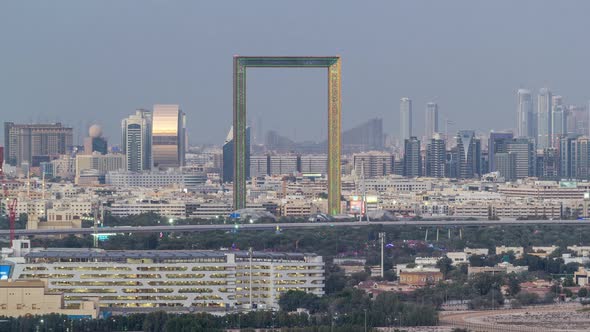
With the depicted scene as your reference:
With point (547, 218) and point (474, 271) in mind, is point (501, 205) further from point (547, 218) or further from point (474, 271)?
point (474, 271)

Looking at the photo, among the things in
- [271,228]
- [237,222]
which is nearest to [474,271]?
[271,228]

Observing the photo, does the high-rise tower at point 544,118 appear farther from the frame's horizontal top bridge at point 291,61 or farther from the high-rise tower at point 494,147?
the frame's horizontal top bridge at point 291,61

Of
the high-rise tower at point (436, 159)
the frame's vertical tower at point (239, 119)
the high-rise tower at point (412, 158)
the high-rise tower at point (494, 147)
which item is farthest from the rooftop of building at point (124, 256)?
the high-rise tower at point (494, 147)

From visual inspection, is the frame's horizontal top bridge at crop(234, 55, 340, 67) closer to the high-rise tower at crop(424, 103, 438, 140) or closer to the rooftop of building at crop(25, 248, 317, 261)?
the rooftop of building at crop(25, 248, 317, 261)

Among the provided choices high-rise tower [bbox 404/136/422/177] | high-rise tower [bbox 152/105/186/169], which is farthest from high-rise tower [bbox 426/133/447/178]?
high-rise tower [bbox 152/105/186/169]

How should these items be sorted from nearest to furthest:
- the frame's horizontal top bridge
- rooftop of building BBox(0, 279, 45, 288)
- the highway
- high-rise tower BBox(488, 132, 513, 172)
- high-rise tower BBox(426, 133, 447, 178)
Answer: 1. rooftop of building BBox(0, 279, 45, 288)
2. the highway
3. the frame's horizontal top bridge
4. high-rise tower BBox(426, 133, 447, 178)
5. high-rise tower BBox(488, 132, 513, 172)

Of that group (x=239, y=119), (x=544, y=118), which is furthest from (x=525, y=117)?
(x=239, y=119)
